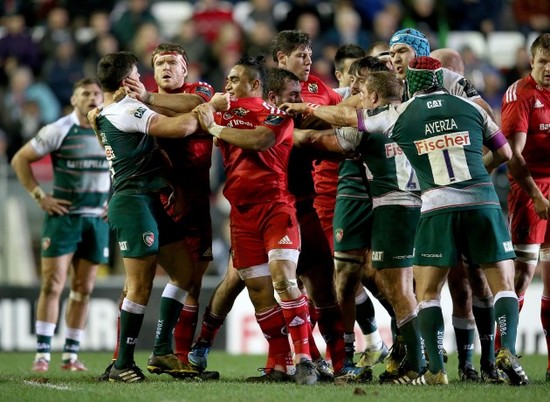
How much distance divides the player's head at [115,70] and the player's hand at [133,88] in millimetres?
63

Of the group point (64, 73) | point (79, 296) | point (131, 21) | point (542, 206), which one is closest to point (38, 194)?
point (79, 296)

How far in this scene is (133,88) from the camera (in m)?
8.89

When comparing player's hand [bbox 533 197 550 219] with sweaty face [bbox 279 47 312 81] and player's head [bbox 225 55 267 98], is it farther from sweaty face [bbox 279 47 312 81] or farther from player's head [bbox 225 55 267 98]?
player's head [bbox 225 55 267 98]

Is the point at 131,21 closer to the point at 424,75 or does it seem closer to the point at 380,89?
the point at 380,89

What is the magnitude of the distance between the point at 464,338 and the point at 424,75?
2404 millimetres

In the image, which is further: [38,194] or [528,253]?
[38,194]

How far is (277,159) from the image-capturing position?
28.8 ft

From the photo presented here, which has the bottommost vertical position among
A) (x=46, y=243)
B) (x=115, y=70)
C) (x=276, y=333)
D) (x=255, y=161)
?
(x=276, y=333)

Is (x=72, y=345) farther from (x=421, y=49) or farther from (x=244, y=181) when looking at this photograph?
(x=421, y=49)

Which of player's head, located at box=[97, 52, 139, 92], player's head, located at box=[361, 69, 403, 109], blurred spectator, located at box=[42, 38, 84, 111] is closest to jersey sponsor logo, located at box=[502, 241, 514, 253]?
player's head, located at box=[361, 69, 403, 109]

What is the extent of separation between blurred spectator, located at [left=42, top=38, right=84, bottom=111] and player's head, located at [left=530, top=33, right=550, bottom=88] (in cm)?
966

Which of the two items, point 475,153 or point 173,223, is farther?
point 173,223

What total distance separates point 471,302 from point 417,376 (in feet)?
3.94

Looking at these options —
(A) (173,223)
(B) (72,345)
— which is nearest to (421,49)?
(A) (173,223)
